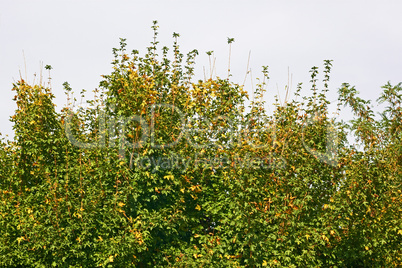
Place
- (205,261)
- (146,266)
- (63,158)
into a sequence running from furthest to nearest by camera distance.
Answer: (63,158)
(146,266)
(205,261)

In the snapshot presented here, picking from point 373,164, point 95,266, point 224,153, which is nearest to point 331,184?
point 373,164

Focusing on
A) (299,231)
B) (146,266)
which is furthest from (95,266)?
(299,231)

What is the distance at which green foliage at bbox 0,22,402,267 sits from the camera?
10164mm

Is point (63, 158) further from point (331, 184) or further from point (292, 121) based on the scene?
point (331, 184)

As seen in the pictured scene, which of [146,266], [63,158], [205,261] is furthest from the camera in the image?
[63,158]

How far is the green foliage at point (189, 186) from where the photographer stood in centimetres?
1016

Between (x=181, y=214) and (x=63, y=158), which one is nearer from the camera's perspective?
(x=181, y=214)

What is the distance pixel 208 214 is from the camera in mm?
11180

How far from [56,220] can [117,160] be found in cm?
179

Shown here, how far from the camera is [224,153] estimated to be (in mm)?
11078

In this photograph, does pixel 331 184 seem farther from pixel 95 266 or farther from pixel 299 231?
pixel 95 266

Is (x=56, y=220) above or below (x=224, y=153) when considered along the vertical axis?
below

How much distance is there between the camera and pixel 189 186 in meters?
10.9

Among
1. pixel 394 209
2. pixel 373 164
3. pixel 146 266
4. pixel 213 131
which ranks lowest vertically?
pixel 146 266
